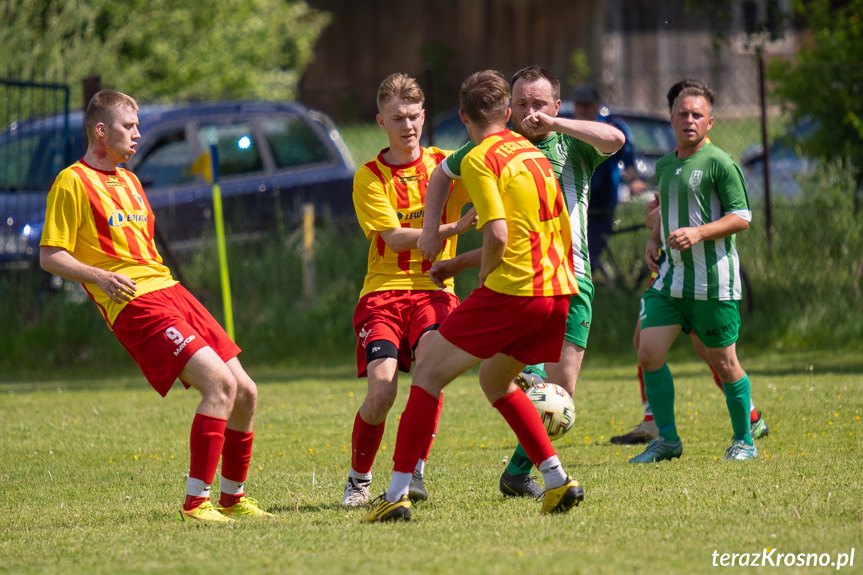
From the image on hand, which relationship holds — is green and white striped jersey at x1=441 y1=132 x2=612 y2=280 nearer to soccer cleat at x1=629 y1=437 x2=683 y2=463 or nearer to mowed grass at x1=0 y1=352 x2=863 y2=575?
mowed grass at x1=0 y1=352 x2=863 y2=575

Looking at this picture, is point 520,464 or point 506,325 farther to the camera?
point 520,464

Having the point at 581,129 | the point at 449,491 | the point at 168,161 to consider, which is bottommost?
the point at 449,491

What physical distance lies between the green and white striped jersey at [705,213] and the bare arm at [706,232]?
2.9 inches

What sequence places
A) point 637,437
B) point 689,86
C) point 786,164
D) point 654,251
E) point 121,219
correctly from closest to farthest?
1. point 121,219
2. point 689,86
3. point 654,251
4. point 637,437
5. point 786,164

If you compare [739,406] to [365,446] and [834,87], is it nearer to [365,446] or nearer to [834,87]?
[365,446]

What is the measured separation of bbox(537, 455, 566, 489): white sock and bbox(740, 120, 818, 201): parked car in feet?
28.4

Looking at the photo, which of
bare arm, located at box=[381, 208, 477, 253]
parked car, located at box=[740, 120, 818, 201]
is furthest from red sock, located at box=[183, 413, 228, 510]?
parked car, located at box=[740, 120, 818, 201]

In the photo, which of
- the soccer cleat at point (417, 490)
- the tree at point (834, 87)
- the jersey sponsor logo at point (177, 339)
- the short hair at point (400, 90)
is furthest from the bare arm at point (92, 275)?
the tree at point (834, 87)

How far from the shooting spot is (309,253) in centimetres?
1234

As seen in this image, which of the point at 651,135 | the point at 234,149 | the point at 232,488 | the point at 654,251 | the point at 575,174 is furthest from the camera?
the point at 651,135

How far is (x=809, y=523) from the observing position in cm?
418

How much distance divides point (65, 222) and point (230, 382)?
1.05m

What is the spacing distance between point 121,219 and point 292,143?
302 inches

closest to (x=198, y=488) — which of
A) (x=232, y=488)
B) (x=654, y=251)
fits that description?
(x=232, y=488)
